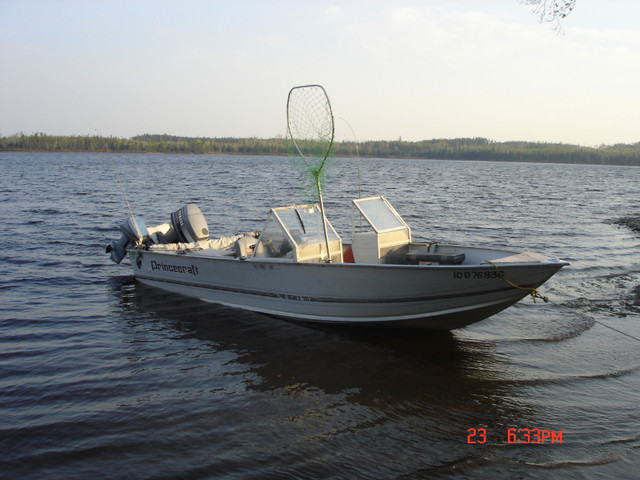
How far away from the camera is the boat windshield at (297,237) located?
9289 millimetres

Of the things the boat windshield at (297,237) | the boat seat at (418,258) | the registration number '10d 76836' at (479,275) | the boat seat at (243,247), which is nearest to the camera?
the registration number '10d 76836' at (479,275)

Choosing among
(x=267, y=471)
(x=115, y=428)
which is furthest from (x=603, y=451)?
(x=115, y=428)

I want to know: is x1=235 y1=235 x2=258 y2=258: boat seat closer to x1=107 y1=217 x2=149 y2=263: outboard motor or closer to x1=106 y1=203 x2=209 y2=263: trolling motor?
x1=106 y1=203 x2=209 y2=263: trolling motor

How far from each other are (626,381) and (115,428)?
721 centimetres

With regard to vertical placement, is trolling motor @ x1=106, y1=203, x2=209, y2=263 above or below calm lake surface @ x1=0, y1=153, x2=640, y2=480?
above

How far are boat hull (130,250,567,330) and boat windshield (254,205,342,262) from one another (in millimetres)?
286

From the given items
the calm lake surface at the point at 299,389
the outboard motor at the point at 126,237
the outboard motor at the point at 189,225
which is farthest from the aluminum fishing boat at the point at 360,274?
the outboard motor at the point at 126,237

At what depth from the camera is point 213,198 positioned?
34094 millimetres

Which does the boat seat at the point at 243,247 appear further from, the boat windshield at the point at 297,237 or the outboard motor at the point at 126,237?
the outboard motor at the point at 126,237

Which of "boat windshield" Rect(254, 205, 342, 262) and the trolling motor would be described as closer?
"boat windshield" Rect(254, 205, 342, 262)
